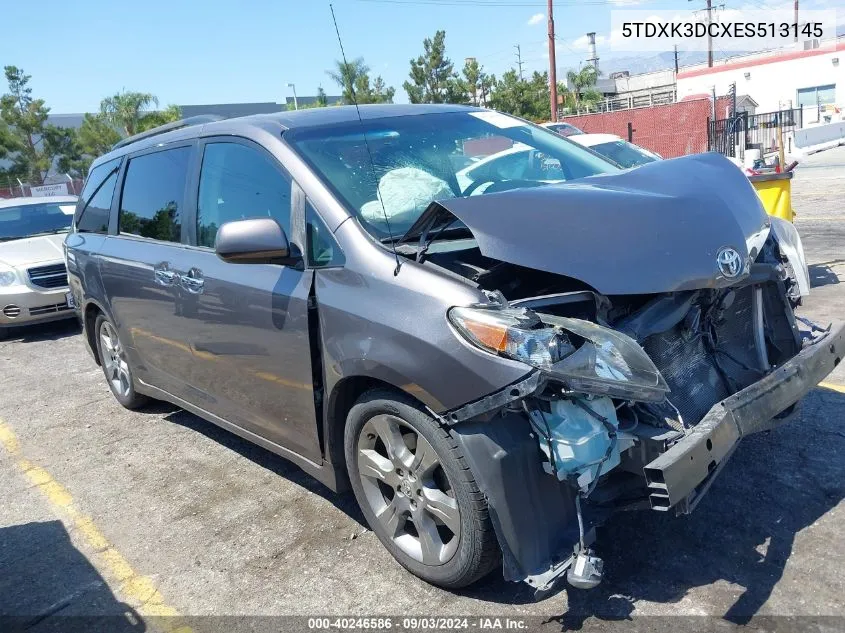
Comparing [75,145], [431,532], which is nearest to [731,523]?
[431,532]

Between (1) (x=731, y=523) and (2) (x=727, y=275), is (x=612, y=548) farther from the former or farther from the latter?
(2) (x=727, y=275)

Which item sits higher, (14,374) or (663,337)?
(663,337)

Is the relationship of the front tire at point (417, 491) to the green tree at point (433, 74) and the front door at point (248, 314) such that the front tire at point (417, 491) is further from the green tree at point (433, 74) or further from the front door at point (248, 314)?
the green tree at point (433, 74)

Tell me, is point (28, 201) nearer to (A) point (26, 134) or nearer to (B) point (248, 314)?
(B) point (248, 314)

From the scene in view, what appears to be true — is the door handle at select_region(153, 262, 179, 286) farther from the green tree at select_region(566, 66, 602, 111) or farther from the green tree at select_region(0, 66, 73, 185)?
the green tree at select_region(566, 66, 602, 111)

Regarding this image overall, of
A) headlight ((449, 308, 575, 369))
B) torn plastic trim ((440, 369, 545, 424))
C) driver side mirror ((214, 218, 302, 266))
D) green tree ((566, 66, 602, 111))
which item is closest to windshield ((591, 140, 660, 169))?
driver side mirror ((214, 218, 302, 266))

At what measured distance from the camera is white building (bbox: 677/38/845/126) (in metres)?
47.3

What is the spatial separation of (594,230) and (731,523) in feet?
4.82

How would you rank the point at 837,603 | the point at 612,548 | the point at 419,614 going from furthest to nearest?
the point at 612,548 < the point at 419,614 < the point at 837,603

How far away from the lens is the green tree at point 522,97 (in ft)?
145

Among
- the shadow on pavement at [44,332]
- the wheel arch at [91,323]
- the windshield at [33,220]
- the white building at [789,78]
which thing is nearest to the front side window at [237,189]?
the wheel arch at [91,323]

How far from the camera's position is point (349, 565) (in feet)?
10.6

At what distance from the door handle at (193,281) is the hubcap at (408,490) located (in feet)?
4.36

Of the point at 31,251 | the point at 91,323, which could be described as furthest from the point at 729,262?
the point at 31,251
